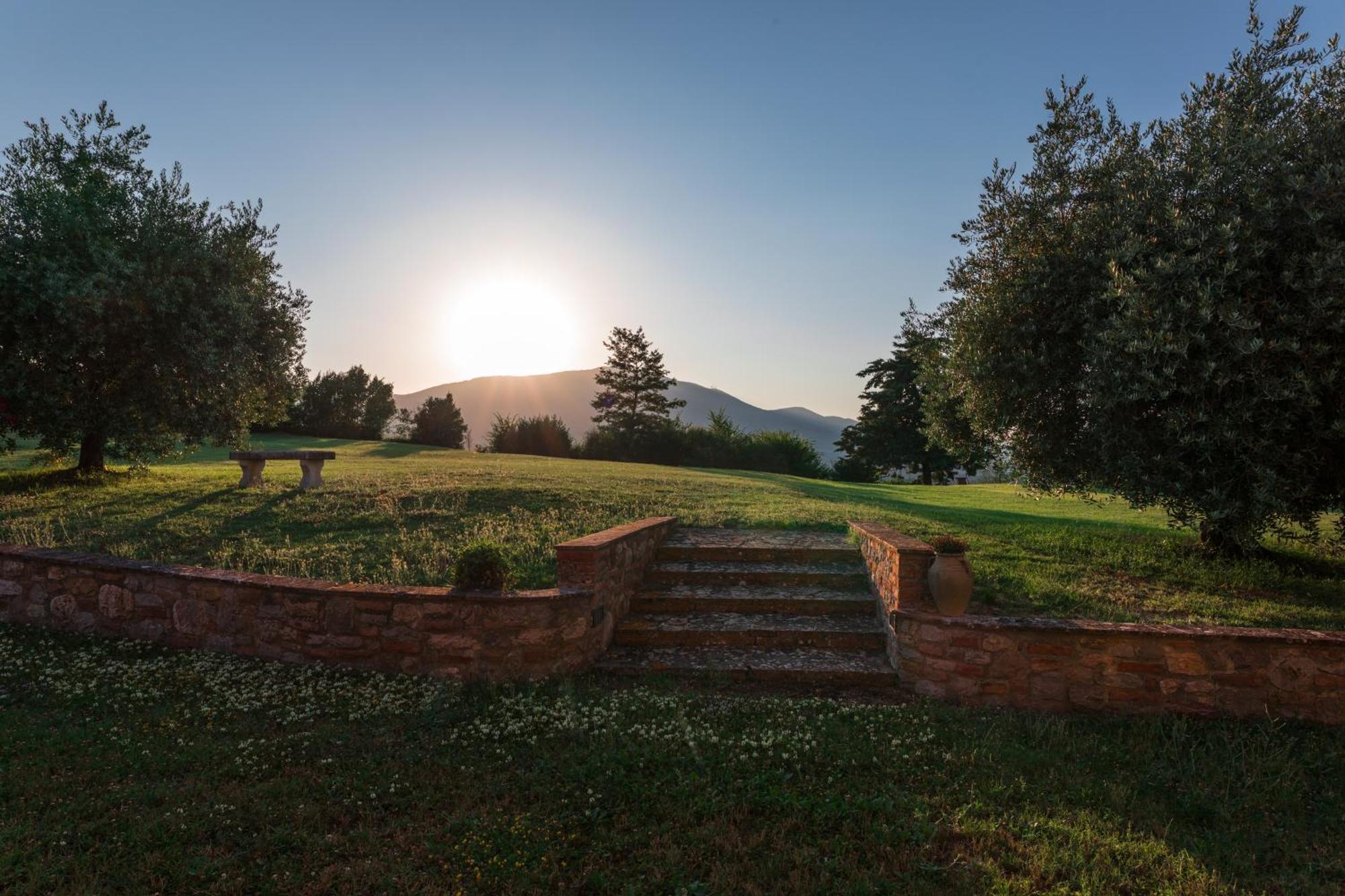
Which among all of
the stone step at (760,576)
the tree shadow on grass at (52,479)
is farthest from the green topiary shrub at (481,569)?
the tree shadow on grass at (52,479)

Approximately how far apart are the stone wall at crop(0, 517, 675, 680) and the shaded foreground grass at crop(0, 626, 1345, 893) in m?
0.34

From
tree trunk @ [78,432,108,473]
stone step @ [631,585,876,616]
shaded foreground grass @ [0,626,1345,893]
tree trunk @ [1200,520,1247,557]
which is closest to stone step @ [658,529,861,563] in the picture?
stone step @ [631,585,876,616]

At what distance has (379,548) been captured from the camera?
821 centimetres

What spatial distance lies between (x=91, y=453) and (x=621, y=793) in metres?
16.5

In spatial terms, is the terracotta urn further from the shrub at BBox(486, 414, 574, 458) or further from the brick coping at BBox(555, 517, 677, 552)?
the shrub at BBox(486, 414, 574, 458)

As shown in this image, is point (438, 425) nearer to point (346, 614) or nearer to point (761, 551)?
point (761, 551)

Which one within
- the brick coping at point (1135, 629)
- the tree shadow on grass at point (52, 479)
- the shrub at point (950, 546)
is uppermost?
the shrub at point (950, 546)

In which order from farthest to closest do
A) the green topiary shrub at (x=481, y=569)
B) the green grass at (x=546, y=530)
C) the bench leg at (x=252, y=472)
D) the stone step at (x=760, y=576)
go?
the bench leg at (x=252, y=472)
the stone step at (x=760, y=576)
the green grass at (x=546, y=530)
the green topiary shrub at (x=481, y=569)

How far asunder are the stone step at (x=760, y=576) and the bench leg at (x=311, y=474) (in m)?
9.12

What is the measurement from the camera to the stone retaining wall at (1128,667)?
495cm

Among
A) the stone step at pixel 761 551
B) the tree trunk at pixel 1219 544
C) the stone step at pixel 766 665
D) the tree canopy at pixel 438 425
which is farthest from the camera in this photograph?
the tree canopy at pixel 438 425

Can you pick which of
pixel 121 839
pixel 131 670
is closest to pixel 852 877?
pixel 121 839

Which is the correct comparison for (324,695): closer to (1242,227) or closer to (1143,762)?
(1143,762)

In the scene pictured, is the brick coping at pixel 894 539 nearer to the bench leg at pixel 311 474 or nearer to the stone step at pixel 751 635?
the stone step at pixel 751 635
